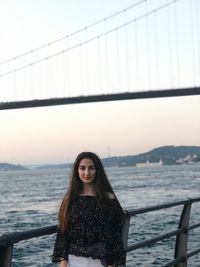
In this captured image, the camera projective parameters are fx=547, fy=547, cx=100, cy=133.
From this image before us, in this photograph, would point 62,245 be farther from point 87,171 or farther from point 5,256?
point 5,256

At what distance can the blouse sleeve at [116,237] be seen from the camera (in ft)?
7.68

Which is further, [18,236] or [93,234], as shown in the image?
[93,234]

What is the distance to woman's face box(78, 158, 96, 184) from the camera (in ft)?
7.99

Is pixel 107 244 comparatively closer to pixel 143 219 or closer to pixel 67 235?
pixel 67 235

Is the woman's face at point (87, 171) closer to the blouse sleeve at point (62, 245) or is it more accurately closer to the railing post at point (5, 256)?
the blouse sleeve at point (62, 245)

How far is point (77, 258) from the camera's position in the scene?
234 centimetres

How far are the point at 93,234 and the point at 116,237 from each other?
0.11 metres

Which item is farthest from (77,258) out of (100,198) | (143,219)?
(143,219)

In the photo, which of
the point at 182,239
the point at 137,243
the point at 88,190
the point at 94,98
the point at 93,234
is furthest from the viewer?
the point at 94,98

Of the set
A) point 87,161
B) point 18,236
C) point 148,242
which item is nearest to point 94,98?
point 148,242

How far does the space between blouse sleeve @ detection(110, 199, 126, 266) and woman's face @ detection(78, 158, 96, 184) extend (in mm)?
154

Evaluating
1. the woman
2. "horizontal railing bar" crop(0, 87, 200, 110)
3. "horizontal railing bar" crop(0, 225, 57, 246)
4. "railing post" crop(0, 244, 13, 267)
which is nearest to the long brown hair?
the woman

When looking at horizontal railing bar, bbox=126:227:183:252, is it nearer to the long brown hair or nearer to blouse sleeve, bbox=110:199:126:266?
blouse sleeve, bbox=110:199:126:266

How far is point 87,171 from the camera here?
2.44 meters
